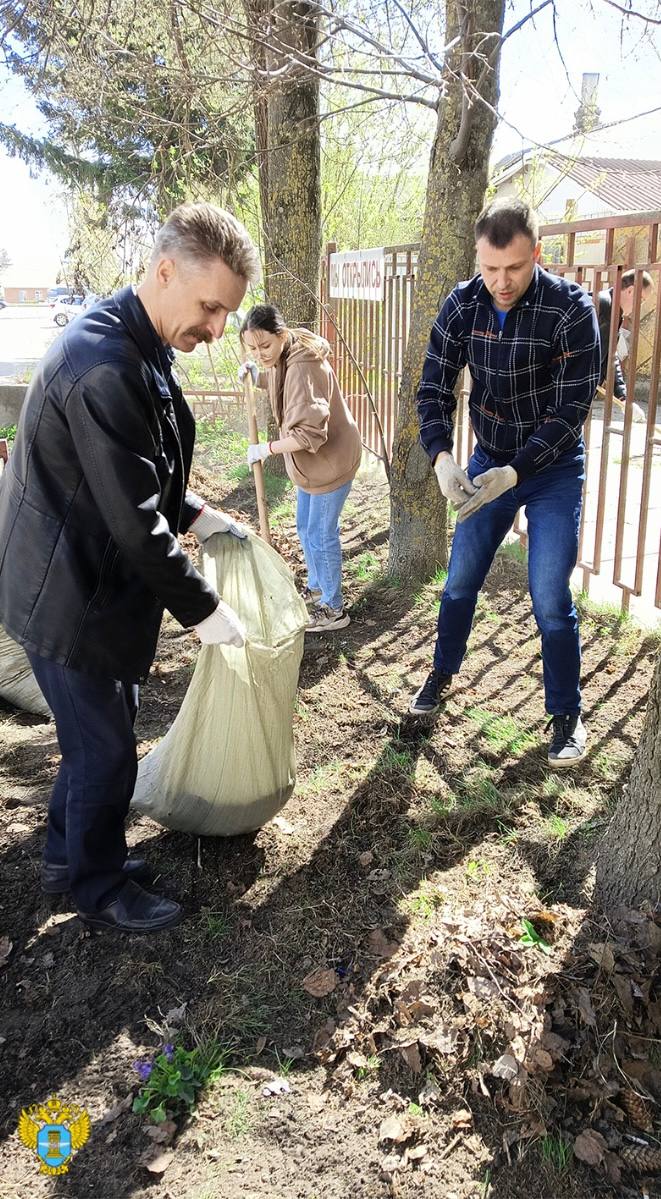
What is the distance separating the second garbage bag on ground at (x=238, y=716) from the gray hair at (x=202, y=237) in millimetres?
895

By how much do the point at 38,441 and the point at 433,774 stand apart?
176cm

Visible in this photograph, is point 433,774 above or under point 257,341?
under

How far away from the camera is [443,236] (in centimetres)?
404

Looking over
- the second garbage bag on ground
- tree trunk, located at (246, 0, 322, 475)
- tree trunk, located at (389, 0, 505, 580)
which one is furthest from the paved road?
the second garbage bag on ground

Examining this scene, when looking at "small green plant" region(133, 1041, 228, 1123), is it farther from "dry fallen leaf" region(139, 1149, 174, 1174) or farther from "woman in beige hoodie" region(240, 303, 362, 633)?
"woman in beige hoodie" region(240, 303, 362, 633)

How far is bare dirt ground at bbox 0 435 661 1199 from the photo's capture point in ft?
5.31

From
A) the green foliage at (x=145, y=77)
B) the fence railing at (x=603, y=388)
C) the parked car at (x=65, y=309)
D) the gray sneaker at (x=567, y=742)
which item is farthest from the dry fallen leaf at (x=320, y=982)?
the parked car at (x=65, y=309)

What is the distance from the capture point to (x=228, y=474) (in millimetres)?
7902

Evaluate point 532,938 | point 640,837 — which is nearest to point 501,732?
point 640,837

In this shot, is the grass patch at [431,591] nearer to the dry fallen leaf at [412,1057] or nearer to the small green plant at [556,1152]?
the dry fallen leaf at [412,1057]

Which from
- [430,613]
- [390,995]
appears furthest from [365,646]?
[390,995]

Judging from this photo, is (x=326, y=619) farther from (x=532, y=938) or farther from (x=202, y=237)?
(x=202, y=237)

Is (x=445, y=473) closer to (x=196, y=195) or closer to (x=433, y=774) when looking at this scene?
(x=433, y=774)

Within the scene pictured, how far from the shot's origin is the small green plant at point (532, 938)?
1.91 metres
